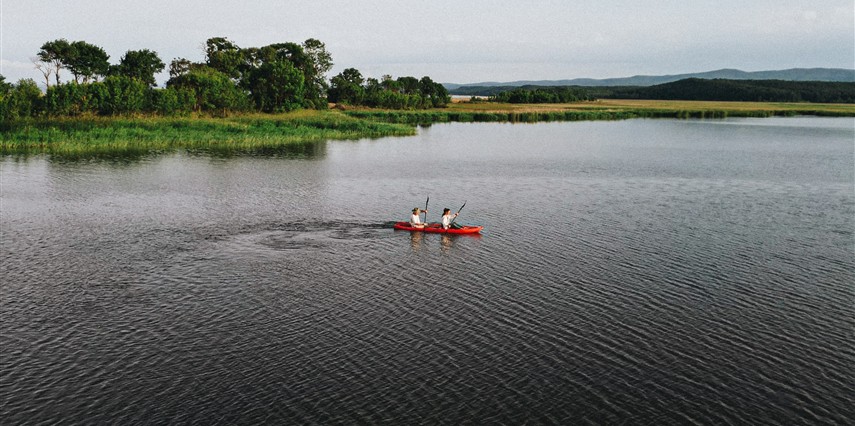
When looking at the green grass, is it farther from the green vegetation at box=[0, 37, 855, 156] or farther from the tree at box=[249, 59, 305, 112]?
the tree at box=[249, 59, 305, 112]

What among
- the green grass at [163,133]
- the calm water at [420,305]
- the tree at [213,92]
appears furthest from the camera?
the tree at [213,92]

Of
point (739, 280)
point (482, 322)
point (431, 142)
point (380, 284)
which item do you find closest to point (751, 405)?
point (482, 322)

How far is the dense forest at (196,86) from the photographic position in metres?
98.0

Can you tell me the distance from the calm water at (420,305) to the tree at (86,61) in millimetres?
86423

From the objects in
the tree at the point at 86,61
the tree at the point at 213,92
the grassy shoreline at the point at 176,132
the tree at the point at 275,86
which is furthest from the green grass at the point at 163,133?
the tree at the point at 86,61

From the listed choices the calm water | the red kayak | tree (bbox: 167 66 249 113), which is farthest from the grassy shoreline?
the red kayak

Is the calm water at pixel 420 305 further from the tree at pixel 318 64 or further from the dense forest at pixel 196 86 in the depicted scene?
A: the tree at pixel 318 64

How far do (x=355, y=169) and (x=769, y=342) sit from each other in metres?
55.1

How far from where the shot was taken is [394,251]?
3928cm

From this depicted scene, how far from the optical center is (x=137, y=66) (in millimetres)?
144000

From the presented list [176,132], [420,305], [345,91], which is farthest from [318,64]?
[420,305]

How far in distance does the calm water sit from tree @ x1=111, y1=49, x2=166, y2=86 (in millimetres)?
88554

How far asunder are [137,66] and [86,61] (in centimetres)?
967

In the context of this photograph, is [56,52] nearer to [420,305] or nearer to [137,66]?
[137,66]
